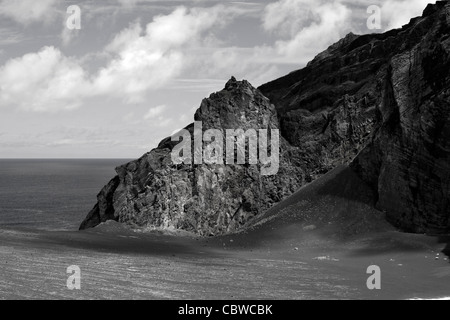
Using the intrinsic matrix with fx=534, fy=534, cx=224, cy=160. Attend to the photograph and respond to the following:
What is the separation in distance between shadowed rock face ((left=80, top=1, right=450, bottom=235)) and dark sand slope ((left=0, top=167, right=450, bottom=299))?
4158 mm

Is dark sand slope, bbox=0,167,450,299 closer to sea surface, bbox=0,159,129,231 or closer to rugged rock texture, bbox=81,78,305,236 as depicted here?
rugged rock texture, bbox=81,78,305,236

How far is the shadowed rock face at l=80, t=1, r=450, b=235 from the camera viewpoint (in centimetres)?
5088

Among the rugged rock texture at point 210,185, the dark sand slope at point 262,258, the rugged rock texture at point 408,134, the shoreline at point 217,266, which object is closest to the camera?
the shoreline at point 217,266

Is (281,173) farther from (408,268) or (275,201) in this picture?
(408,268)

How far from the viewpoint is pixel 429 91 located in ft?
169

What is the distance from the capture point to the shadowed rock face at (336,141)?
50.9 meters

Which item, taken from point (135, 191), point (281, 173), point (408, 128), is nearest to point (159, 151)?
point (135, 191)

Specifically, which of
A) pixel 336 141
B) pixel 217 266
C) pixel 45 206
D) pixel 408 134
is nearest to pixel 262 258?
pixel 217 266

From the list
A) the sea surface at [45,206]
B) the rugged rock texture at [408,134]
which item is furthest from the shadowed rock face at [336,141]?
the sea surface at [45,206]

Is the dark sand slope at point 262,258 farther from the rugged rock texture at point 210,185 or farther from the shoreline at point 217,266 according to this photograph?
the rugged rock texture at point 210,185

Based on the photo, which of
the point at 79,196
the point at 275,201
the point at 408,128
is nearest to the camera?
the point at 408,128

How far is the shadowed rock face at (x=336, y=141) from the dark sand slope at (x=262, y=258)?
4.16 meters

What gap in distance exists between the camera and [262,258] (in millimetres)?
45062

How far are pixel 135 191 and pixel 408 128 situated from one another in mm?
37522
